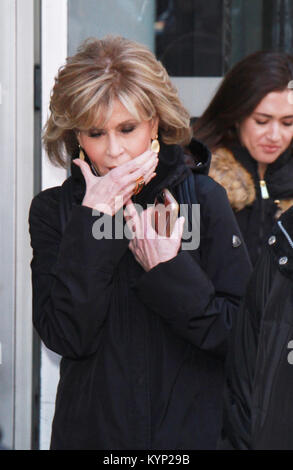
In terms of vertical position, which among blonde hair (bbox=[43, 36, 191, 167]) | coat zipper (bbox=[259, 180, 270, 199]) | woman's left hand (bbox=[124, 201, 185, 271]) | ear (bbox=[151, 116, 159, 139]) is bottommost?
woman's left hand (bbox=[124, 201, 185, 271])

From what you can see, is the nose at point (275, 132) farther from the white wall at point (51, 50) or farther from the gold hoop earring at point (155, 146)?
the gold hoop earring at point (155, 146)

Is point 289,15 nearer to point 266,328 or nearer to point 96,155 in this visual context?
point 96,155

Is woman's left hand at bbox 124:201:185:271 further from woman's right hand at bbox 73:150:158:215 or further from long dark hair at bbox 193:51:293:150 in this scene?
long dark hair at bbox 193:51:293:150

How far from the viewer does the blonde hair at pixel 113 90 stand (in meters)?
1.93

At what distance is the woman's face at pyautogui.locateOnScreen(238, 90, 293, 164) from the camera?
2.90 metres

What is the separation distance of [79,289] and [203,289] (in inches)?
11.1

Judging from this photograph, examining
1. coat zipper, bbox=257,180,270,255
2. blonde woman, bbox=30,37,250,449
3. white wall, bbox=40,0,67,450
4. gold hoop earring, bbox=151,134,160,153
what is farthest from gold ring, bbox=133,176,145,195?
coat zipper, bbox=257,180,270,255

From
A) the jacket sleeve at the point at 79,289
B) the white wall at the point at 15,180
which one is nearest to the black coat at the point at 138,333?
the jacket sleeve at the point at 79,289

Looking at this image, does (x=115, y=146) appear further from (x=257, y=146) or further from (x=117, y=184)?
(x=257, y=146)

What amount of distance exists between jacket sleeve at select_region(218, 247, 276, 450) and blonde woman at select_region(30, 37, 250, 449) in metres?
0.30

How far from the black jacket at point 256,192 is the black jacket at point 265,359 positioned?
1.30 meters

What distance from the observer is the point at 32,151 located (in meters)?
2.80

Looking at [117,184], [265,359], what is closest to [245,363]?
[265,359]

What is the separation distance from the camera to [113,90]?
76.3 inches
